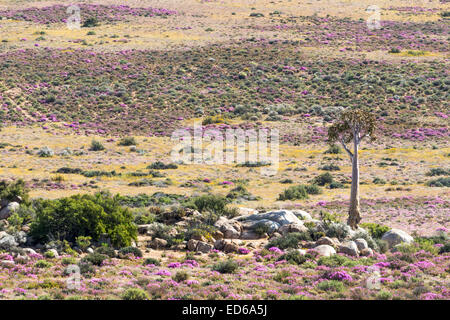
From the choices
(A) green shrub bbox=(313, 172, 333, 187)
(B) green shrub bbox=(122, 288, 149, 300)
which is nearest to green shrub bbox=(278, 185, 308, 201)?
(A) green shrub bbox=(313, 172, 333, 187)

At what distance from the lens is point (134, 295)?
15.2 metres

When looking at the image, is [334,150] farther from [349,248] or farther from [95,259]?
[95,259]

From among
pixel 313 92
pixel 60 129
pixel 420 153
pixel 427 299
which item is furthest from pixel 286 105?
pixel 427 299

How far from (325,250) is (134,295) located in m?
8.07

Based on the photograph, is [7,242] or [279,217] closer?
[7,242]

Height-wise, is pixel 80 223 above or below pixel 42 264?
above

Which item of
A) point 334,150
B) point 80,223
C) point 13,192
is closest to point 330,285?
point 80,223

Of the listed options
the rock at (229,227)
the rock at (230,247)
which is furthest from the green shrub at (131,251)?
the rock at (229,227)

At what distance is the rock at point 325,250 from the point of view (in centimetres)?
1991

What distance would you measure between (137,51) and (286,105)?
28708mm

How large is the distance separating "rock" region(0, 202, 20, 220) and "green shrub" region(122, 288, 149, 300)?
1063 centimetres

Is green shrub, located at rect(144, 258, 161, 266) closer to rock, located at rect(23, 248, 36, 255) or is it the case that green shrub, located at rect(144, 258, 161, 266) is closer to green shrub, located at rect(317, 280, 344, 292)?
rock, located at rect(23, 248, 36, 255)

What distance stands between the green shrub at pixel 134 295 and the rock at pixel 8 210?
10627 millimetres

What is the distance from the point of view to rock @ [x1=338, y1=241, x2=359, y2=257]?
20109mm
